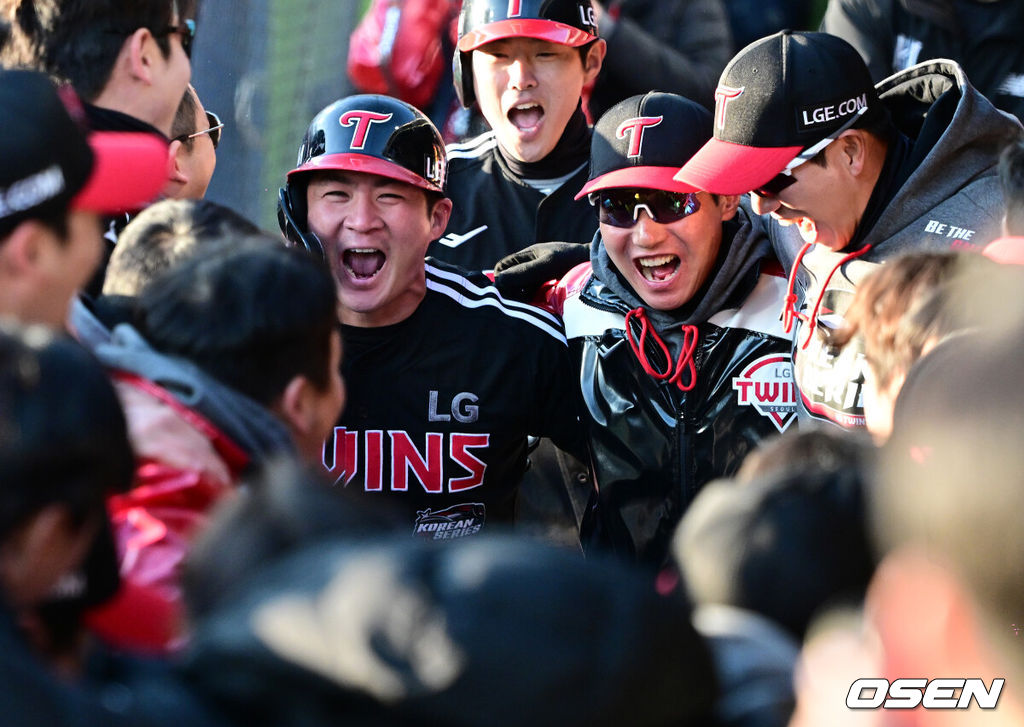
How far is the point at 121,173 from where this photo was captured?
8.27ft

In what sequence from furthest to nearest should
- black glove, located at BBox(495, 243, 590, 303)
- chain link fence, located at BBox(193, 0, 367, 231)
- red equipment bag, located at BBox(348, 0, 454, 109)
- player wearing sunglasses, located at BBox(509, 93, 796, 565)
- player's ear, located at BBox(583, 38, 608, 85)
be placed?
Result: chain link fence, located at BBox(193, 0, 367, 231)
red equipment bag, located at BBox(348, 0, 454, 109)
player's ear, located at BBox(583, 38, 608, 85)
black glove, located at BBox(495, 243, 590, 303)
player wearing sunglasses, located at BBox(509, 93, 796, 565)

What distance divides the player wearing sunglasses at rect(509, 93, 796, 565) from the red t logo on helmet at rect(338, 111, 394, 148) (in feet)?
2.15

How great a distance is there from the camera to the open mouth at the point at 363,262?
12.2 feet

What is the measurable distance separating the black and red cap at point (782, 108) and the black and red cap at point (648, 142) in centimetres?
18

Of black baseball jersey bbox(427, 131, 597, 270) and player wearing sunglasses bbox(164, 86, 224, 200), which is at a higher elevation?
player wearing sunglasses bbox(164, 86, 224, 200)

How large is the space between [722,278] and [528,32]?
4.48ft

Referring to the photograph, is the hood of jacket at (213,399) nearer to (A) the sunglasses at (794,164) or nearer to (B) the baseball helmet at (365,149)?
(B) the baseball helmet at (365,149)

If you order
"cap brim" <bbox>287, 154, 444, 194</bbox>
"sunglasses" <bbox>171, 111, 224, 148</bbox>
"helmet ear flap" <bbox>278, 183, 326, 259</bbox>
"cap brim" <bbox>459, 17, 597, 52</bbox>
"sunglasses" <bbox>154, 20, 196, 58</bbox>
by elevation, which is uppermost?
"sunglasses" <bbox>154, 20, 196, 58</bbox>

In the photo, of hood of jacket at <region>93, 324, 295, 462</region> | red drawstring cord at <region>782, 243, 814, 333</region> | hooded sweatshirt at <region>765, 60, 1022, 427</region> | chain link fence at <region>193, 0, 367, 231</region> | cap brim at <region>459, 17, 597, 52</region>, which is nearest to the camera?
hood of jacket at <region>93, 324, 295, 462</region>

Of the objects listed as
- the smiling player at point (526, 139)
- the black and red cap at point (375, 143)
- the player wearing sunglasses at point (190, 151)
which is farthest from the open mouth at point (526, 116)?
the player wearing sunglasses at point (190, 151)

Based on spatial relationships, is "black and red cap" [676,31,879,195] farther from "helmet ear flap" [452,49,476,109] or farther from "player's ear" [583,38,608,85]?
"helmet ear flap" [452,49,476,109]

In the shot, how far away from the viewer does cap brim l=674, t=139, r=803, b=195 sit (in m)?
3.32

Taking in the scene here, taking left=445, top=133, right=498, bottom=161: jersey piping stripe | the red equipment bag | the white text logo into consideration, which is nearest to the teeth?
left=445, top=133, right=498, bottom=161: jersey piping stripe

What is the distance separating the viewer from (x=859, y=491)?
160 centimetres
